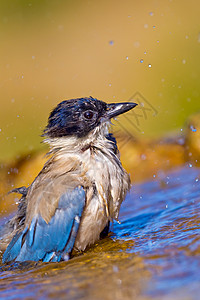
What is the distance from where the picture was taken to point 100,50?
1584cm

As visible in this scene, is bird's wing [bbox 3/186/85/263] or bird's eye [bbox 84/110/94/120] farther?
bird's eye [bbox 84/110/94/120]

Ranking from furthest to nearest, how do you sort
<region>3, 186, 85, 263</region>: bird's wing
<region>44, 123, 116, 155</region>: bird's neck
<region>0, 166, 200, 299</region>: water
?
1. <region>44, 123, 116, 155</region>: bird's neck
2. <region>3, 186, 85, 263</region>: bird's wing
3. <region>0, 166, 200, 299</region>: water

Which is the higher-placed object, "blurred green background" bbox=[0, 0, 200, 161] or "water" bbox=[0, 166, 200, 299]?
"blurred green background" bbox=[0, 0, 200, 161]

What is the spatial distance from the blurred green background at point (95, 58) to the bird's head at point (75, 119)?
5165 millimetres

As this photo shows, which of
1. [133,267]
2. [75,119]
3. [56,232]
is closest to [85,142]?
[75,119]

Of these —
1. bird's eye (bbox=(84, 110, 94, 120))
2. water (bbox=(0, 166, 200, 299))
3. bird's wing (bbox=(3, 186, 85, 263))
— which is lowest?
water (bbox=(0, 166, 200, 299))

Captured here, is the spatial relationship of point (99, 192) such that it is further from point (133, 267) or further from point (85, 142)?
point (133, 267)

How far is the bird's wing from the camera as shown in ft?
12.8

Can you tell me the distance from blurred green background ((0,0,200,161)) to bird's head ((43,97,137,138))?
5165 millimetres

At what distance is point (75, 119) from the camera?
4.33 metres

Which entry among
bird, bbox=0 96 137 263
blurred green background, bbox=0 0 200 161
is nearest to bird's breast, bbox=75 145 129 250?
bird, bbox=0 96 137 263

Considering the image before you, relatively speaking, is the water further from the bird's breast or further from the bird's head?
the bird's head

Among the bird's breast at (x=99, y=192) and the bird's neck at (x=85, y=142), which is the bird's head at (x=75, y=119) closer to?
the bird's neck at (x=85, y=142)

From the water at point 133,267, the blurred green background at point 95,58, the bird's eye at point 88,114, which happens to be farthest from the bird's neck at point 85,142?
the blurred green background at point 95,58
